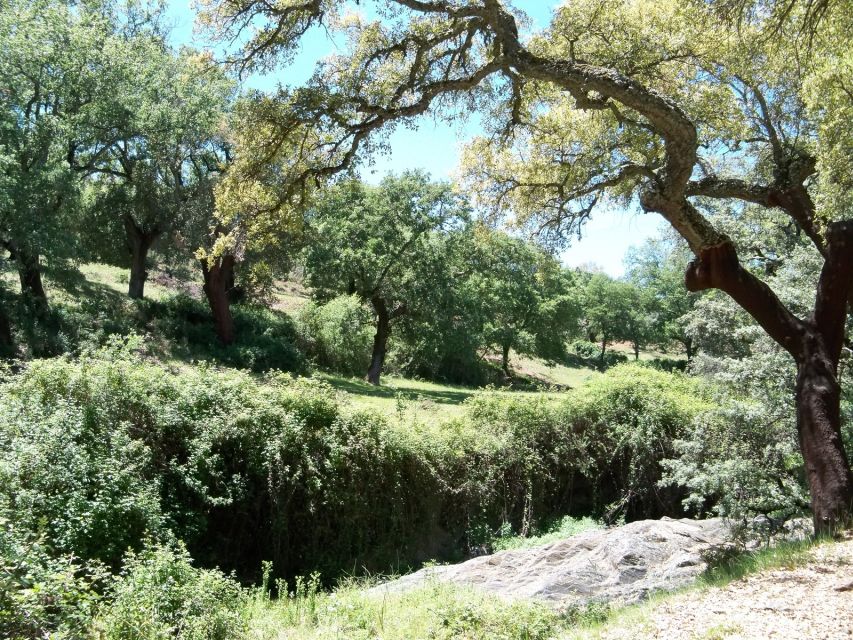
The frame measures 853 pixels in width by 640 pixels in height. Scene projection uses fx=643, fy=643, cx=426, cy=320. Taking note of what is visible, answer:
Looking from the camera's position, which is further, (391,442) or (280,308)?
(280,308)

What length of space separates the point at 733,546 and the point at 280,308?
31.8 metres

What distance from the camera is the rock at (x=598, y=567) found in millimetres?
7876

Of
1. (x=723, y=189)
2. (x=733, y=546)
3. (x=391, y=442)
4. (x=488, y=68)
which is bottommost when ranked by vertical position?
(x=733, y=546)

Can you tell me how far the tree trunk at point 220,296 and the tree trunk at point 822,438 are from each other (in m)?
21.6

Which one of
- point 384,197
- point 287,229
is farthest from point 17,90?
point 287,229

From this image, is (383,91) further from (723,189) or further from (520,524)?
(520,524)

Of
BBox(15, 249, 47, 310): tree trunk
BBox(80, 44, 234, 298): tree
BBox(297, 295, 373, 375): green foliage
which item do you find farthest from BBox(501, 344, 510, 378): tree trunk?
BBox(15, 249, 47, 310): tree trunk

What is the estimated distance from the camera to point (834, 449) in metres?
6.88

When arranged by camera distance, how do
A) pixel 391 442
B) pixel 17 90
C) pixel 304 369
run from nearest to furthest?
pixel 391 442 → pixel 17 90 → pixel 304 369

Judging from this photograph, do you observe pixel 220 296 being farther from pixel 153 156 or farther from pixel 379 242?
pixel 379 242

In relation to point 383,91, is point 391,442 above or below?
below

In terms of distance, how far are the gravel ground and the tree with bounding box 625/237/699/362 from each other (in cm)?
4881

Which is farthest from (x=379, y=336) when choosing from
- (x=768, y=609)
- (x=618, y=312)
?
(x=618, y=312)

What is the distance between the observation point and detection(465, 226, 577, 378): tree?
37.0 metres
